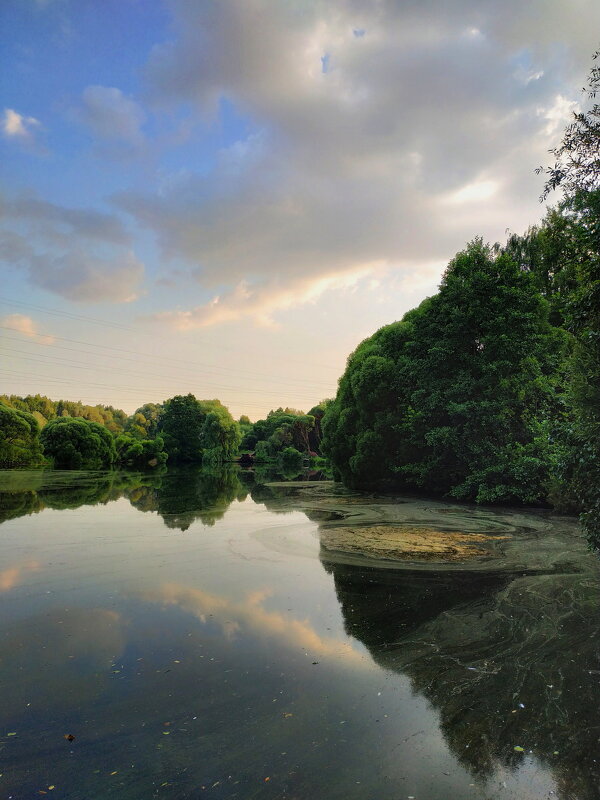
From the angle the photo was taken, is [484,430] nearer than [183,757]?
No

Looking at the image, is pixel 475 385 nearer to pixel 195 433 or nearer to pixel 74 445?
pixel 74 445

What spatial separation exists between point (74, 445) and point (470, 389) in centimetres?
4999

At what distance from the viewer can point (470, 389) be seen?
21906mm

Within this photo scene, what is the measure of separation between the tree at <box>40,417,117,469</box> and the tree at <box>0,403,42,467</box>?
639 centimetres

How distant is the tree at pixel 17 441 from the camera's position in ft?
149

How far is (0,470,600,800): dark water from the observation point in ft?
12.1

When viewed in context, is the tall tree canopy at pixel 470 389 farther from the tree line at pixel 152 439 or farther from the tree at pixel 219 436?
the tree at pixel 219 436

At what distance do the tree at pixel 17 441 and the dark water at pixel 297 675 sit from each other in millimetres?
40726

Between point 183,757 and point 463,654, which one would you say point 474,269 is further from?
point 183,757

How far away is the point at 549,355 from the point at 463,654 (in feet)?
65.7

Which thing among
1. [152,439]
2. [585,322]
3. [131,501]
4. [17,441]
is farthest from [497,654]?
[152,439]

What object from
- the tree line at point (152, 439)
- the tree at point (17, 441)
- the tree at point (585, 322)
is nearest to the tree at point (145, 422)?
the tree line at point (152, 439)

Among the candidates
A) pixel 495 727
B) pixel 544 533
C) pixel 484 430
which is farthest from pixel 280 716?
pixel 484 430

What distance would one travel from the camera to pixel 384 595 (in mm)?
8273
